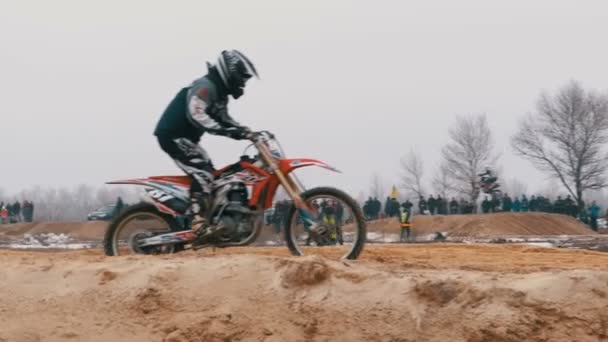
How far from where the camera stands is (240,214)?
7.25 meters

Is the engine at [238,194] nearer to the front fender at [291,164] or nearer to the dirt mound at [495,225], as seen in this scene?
the front fender at [291,164]

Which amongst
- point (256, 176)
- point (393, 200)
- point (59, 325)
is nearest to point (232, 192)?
→ point (256, 176)

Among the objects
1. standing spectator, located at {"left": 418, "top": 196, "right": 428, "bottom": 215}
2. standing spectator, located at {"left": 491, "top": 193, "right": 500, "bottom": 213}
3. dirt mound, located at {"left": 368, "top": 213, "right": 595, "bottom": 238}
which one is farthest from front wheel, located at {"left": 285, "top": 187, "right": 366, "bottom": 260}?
standing spectator, located at {"left": 418, "top": 196, "right": 428, "bottom": 215}

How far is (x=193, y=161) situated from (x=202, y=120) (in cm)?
49

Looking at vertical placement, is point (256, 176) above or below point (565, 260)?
above

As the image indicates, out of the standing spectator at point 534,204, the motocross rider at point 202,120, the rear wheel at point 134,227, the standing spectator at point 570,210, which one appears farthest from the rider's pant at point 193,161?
the standing spectator at point 534,204

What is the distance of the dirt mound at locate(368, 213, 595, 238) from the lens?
36031 mm

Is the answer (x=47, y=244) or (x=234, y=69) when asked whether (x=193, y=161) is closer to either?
(x=234, y=69)

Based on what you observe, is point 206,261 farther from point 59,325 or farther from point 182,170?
point 182,170

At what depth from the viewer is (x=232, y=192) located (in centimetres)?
736

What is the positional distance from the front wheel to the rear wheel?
4.29 ft

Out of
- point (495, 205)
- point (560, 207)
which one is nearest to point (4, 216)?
point (495, 205)

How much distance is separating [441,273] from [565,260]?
338cm

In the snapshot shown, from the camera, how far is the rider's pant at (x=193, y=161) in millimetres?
7508
